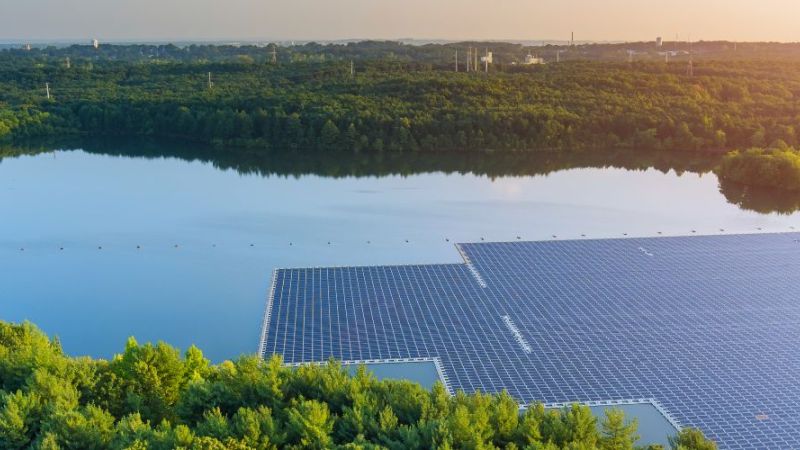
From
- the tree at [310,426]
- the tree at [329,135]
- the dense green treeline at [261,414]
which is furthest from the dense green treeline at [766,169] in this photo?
the tree at [310,426]

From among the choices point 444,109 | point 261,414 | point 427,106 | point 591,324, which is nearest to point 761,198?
point 591,324

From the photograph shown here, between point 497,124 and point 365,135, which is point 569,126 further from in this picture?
point 365,135

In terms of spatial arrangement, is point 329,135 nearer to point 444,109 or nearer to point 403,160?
point 403,160

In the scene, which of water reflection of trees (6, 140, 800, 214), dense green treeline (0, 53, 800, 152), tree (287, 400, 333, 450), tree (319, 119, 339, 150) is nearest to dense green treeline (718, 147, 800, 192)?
water reflection of trees (6, 140, 800, 214)

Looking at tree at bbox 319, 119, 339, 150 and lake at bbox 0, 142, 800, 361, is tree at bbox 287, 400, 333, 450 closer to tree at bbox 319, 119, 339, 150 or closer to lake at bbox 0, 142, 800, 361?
lake at bbox 0, 142, 800, 361

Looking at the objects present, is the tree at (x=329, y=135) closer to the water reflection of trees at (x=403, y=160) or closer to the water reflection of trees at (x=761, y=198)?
the water reflection of trees at (x=403, y=160)

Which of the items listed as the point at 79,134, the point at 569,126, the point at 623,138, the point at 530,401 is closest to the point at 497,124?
the point at 569,126
